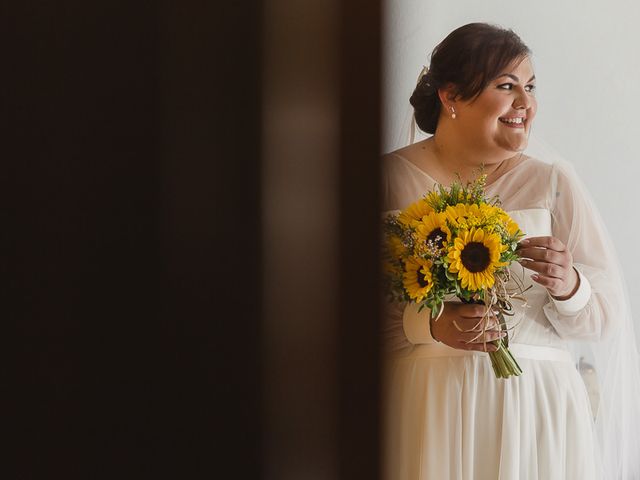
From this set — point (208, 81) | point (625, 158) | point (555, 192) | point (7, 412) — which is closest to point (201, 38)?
point (208, 81)

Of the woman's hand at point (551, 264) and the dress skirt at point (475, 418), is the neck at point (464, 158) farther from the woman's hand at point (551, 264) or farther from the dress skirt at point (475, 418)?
the dress skirt at point (475, 418)

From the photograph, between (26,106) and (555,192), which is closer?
(26,106)

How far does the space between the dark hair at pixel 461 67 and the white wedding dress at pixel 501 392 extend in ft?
0.35

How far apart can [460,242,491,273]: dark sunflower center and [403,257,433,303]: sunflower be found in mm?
52

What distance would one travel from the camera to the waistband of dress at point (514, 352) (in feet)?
3.84

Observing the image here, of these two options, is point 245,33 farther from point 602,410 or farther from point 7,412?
point 602,410

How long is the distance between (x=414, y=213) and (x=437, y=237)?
0.21ft

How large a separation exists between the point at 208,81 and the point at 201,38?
0.01 metres

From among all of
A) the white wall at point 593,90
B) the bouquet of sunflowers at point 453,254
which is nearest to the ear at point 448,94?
the white wall at point 593,90

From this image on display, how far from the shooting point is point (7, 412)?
0.77 ft

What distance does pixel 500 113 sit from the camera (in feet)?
4.14

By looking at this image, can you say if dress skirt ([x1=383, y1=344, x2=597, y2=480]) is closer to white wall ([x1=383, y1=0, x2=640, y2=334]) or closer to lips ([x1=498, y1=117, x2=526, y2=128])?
white wall ([x1=383, y1=0, x2=640, y2=334])

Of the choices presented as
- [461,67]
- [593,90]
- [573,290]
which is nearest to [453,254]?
[573,290]

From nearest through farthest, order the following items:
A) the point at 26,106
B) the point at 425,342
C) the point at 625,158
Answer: the point at 26,106
the point at 425,342
the point at 625,158
